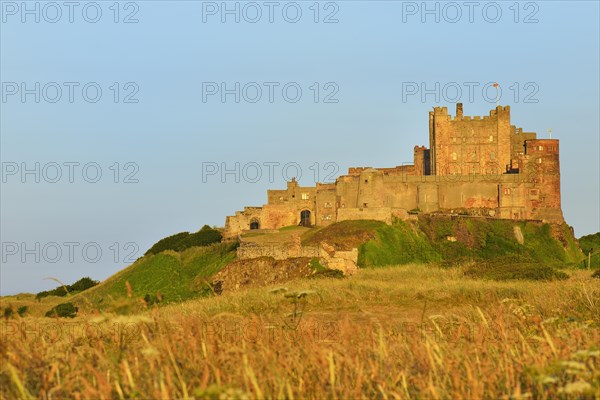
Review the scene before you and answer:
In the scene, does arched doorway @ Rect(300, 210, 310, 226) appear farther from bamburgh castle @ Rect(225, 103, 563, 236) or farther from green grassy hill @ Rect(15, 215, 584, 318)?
green grassy hill @ Rect(15, 215, 584, 318)

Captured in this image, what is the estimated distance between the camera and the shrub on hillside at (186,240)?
5581 centimetres

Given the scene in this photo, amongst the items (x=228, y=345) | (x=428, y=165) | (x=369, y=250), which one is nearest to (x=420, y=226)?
(x=369, y=250)

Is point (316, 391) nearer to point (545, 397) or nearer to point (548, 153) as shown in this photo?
point (545, 397)

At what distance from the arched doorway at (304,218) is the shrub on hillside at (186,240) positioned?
6462mm

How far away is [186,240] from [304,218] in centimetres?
962

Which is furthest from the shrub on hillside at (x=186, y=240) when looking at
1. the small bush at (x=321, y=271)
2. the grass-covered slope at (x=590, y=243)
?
the grass-covered slope at (x=590, y=243)

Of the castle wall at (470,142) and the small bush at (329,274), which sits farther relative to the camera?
Answer: the castle wall at (470,142)

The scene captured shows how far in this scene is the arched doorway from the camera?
61406 millimetres

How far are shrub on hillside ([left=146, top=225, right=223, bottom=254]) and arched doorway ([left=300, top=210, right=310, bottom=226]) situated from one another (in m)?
6.46

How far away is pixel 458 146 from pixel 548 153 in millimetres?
8578

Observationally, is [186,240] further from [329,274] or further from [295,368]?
[295,368]

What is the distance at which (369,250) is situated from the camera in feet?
147

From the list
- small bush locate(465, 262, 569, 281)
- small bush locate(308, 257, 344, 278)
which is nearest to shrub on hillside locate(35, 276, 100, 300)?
small bush locate(308, 257, 344, 278)

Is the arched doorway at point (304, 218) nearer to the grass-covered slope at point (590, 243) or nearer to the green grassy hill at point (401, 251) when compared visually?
the green grassy hill at point (401, 251)
